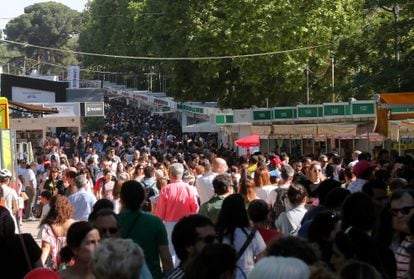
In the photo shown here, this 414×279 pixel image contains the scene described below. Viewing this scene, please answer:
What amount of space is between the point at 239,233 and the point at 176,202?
4.87m

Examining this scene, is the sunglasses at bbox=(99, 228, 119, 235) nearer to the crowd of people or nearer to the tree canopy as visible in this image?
the crowd of people

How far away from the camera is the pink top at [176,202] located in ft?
43.3

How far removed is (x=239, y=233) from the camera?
8.38 meters

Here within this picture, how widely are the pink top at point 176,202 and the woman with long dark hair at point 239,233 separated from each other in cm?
474

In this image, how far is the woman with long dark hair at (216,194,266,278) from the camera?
8.32 metres

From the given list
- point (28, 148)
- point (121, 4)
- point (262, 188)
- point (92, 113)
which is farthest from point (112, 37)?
point (262, 188)

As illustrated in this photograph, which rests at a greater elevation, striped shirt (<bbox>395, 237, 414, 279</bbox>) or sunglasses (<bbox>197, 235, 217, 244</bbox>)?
sunglasses (<bbox>197, 235, 217, 244</bbox>)

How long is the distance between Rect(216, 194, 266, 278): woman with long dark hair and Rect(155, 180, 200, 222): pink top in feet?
15.5

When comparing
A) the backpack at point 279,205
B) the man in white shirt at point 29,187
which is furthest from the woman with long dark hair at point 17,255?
the man in white shirt at point 29,187

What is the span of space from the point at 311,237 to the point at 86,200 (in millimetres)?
6305

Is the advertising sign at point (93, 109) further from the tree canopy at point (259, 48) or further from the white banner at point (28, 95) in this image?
the white banner at point (28, 95)

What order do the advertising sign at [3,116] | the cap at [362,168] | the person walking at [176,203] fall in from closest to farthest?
1. the person walking at [176,203]
2. the cap at [362,168]
3. the advertising sign at [3,116]

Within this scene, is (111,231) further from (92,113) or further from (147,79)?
(147,79)

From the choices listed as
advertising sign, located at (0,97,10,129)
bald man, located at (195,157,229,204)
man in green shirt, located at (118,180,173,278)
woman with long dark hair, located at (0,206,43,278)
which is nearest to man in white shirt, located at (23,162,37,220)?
advertising sign, located at (0,97,10,129)
